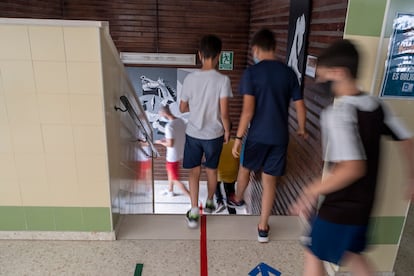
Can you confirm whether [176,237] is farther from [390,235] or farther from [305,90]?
[305,90]

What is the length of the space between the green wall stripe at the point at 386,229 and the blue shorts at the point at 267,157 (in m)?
0.68

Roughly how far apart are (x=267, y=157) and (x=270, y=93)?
48 cm

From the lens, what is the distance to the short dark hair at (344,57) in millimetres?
1389

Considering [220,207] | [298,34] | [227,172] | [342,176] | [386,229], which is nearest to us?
[342,176]

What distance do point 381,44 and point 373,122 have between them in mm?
676

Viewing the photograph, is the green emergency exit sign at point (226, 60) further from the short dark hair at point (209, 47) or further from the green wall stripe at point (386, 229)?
the green wall stripe at point (386, 229)

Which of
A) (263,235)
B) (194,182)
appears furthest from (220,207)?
(263,235)

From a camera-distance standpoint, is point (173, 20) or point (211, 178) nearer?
point (211, 178)

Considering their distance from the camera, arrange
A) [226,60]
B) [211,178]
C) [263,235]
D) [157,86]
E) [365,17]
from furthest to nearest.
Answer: [157,86], [226,60], [211,178], [263,235], [365,17]

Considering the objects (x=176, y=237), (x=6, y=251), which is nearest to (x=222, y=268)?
(x=176, y=237)

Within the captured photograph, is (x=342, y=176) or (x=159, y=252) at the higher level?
(x=342, y=176)

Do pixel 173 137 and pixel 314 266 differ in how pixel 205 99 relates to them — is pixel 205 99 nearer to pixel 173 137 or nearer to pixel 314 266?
pixel 314 266

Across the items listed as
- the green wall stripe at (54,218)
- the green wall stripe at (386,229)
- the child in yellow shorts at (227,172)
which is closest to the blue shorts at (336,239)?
the green wall stripe at (386,229)

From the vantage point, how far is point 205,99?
2.44m
